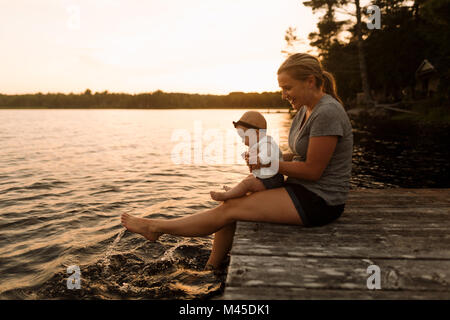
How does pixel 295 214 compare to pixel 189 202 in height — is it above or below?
above

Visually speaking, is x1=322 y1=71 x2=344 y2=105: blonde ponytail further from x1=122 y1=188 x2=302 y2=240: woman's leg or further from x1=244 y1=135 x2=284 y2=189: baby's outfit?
x1=122 y1=188 x2=302 y2=240: woman's leg

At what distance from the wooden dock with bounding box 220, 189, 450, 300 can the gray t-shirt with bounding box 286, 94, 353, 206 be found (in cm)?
42

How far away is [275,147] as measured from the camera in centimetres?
320

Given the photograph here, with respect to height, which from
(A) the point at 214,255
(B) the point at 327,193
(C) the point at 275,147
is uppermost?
(C) the point at 275,147

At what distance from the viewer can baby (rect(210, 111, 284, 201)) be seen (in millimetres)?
3141

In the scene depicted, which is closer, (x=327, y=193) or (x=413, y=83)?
(x=327, y=193)

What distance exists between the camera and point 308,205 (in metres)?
3.13

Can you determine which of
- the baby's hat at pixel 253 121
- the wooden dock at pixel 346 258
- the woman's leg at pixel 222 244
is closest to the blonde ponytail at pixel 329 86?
the baby's hat at pixel 253 121

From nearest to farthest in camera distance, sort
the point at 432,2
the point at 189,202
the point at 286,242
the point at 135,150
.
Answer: the point at 286,242 → the point at 189,202 → the point at 135,150 → the point at 432,2

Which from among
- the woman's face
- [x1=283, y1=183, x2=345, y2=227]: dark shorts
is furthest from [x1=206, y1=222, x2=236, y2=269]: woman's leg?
the woman's face
